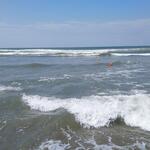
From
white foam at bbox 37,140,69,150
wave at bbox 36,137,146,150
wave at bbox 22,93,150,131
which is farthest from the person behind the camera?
wave at bbox 22,93,150,131

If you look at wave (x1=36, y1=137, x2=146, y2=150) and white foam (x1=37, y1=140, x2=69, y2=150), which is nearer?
wave (x1=36, y1=137, x2=146, y2=150)

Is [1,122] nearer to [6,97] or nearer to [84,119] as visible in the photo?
[84,119]

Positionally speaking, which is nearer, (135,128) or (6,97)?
(135,128)

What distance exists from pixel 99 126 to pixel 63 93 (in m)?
4.93

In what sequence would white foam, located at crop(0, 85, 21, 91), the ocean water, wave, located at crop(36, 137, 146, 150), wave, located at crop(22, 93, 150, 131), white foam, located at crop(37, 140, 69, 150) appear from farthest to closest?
white foam, located at crop(0, 85, 21, 91) → wave, located at crop(22, 93, 150, 131) → the ocean water → white foam, located at crop(37, 140, 69, 150) → wave, located at crop(36, 137, 146, 150)

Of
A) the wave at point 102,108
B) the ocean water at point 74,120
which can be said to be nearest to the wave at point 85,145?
Answer: the ocean water at point 74,120

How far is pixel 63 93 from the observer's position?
13.2 meters

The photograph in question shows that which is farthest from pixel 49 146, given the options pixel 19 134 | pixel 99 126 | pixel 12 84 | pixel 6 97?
pixel 12 84

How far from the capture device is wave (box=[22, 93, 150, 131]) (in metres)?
8.71

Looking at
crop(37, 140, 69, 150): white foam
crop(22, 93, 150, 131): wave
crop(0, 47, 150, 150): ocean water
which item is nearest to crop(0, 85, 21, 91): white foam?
crop(0, 47, 150, 150): ocean water

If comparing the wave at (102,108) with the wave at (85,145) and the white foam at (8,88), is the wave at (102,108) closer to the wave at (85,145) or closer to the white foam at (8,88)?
the wave at (85,145)

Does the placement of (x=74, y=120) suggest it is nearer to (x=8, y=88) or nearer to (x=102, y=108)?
(x=102, y=108)

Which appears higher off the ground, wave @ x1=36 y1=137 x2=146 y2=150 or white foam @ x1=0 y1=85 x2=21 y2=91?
wave @ x1=36 y1=137 x2=146 y2=150

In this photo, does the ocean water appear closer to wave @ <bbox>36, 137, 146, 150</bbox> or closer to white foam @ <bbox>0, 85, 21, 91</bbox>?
wave @ <bbox>36, 137, 146, 150</bbox>
